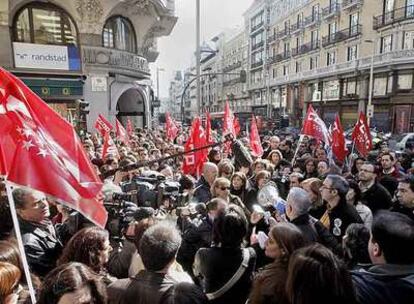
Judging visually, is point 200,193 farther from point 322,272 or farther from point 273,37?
point 273,37

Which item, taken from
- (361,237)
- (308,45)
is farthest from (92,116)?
(308,45)

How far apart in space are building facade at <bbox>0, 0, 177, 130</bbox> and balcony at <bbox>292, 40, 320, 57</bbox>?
23.8 meters

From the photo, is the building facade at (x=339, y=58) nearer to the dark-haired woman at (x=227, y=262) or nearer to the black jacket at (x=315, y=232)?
the black jacket at (x=315, y=232)

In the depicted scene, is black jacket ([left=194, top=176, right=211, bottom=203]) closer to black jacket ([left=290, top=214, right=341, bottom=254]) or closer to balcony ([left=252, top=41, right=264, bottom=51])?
→ black jacket ([left=290, top=214, right=341, bottom=254])

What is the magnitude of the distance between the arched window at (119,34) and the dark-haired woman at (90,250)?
18374mm

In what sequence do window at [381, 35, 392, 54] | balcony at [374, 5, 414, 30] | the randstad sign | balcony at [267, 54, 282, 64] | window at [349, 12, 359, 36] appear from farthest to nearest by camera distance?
balcony at [267, 54, 282, 64] < window at [349, 12, 359, 36] < window at [381, 35, 392, 54] < balcony at [374, 5, 414, 30] < the randstad sign

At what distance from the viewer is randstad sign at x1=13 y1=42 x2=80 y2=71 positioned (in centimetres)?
1619

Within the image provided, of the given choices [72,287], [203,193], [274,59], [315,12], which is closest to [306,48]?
[315,12]

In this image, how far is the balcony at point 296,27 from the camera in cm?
4116

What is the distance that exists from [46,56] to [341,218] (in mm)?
16894

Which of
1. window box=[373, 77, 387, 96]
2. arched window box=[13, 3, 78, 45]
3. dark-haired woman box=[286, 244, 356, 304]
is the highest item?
arched window box=[13, 3, 78, 45]

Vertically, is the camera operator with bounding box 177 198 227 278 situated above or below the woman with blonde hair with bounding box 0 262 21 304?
below

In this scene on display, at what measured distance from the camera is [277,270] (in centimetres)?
191

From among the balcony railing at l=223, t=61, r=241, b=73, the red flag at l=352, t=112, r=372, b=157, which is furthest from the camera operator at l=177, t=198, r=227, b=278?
the balcony railing at l=223, t=61, r=241, b=73
